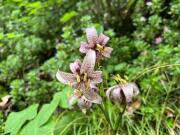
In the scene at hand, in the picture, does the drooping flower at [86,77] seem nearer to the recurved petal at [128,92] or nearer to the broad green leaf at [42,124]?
the recurved petal at [128,92]

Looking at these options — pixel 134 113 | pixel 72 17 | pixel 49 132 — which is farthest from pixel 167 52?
pixel 72 17

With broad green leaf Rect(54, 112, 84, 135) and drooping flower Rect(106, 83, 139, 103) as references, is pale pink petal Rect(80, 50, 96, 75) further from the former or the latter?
broad green leaf Rect(54, 112, 84, 135)

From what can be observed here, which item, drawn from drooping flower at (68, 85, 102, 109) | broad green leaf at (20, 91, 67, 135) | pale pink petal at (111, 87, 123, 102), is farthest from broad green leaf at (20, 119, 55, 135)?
pale pink petal at (111, 87, 123, 102)

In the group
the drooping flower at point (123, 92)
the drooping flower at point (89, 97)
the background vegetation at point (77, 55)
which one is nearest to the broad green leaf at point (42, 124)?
the background vegetation at point (77, 55)

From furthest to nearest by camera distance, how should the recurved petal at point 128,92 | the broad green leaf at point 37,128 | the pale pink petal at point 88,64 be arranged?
the broad green leaf at point 37,128, the recurved petal at point 128,92, the pale pink petal at point 88,64

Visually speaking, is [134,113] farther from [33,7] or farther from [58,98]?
[33,7]

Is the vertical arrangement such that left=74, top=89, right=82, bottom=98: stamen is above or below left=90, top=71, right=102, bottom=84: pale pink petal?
below
